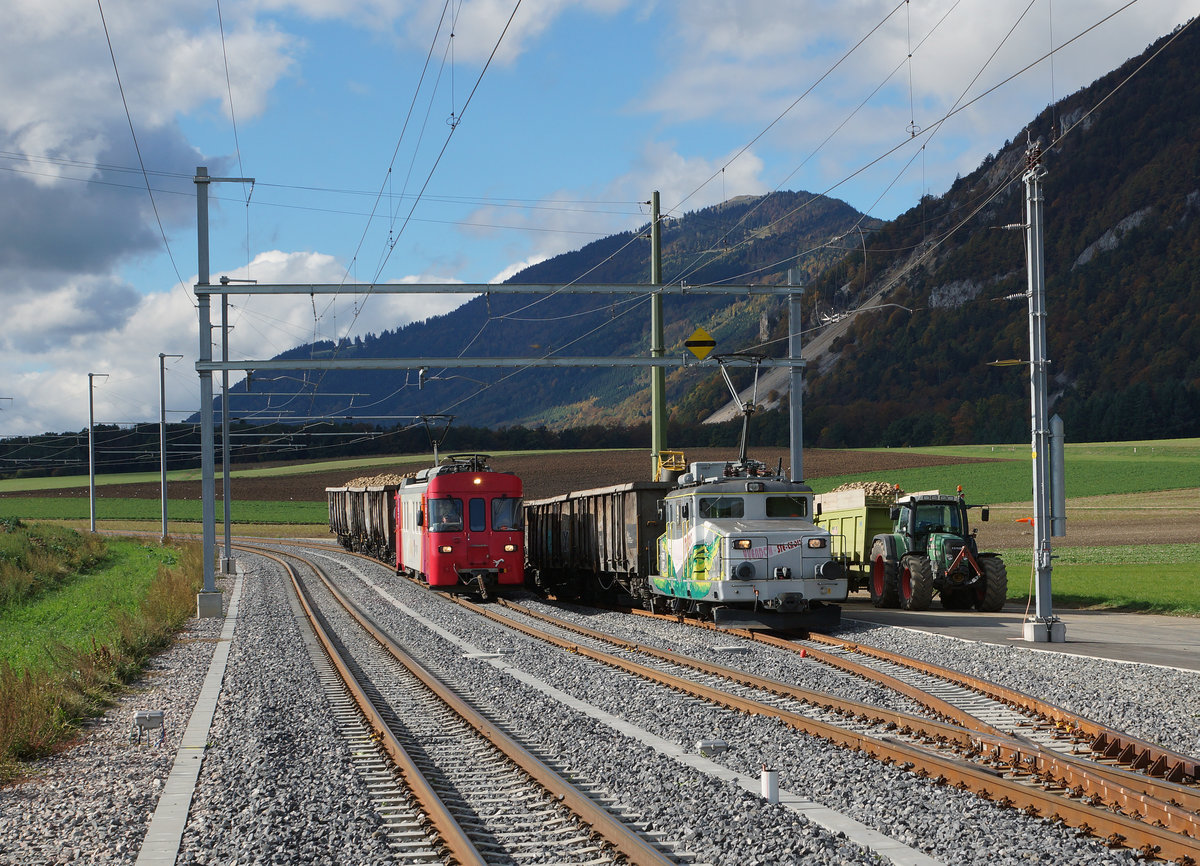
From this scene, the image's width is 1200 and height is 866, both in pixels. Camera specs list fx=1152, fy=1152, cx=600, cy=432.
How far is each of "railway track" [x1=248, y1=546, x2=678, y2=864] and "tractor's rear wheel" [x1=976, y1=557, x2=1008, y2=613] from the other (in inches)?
545

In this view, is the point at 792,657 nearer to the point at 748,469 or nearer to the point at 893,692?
the point at 893,692

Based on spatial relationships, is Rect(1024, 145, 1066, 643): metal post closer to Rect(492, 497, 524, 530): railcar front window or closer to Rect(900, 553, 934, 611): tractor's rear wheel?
Rect(900, 553, 934, 611): tractor's rear wheel

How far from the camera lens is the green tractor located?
79.7 ft

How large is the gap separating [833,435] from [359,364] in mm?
103287

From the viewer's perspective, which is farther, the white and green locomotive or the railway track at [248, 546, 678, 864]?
→ the white and green locomotive

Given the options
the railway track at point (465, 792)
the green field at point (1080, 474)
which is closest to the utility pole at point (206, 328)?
the railway track at point (465, 792)

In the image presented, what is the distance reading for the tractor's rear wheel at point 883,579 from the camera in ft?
84.7

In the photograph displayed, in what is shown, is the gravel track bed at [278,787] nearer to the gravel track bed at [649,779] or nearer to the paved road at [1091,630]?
the gravel track bed at [649,779]

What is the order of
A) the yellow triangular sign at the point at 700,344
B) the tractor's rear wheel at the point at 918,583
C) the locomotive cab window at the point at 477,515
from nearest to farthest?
1. the tractor's rear wheel at the point at 918,583
2. the yellow triangular sign at the point at 700,344
3. the locomotive cab window at the point at 477,515

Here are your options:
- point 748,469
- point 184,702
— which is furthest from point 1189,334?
point 184,702

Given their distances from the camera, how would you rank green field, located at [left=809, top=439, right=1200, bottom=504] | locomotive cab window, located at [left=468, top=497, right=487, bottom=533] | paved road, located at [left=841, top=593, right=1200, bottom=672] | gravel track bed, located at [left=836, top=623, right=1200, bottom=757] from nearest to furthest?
gravel track bed, located at [left=836, top=623, right=1200, bottom=757] < paved road, located at [left=841, top=593, right=1200, bottom=672] < locomotive cab window, located at [left=468, top=497, right=487, bottom=533] < green field, located at [left=809, top=439, right=1200, bottom=504]

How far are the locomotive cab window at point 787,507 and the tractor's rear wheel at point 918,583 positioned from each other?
393cm

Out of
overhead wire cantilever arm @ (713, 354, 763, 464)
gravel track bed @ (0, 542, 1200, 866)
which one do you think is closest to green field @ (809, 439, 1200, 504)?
overhead wire cantilever arm @ (713, 354, 763, 464)

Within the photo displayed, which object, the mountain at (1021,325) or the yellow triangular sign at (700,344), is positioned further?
the mountain at (1021,325)
